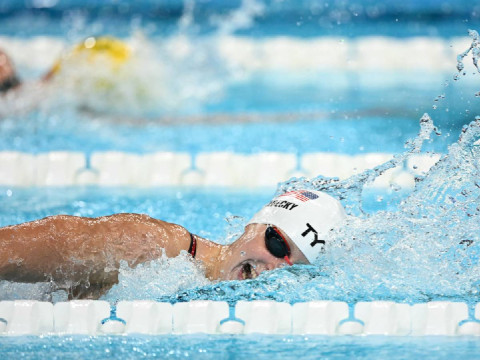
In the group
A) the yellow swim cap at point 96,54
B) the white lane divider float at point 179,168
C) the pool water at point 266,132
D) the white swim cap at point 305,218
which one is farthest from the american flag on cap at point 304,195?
the yellow swim cap at point 96,54

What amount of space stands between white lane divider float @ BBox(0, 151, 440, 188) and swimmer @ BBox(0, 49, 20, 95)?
1.11 metres

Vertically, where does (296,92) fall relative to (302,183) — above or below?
above

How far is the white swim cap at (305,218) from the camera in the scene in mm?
2527

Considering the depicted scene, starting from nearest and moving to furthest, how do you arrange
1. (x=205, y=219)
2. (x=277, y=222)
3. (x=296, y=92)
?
(x=277, y=222)
(x=205, y=219)
(x=296, y=92)

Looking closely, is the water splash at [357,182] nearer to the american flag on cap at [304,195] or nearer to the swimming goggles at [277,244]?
the american flag on cap at [304,195]

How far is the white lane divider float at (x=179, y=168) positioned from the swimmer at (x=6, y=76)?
1110mm

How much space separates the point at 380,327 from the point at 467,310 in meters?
0.26

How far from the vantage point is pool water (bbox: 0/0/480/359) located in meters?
2.43

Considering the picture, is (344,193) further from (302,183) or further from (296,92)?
(296,92)

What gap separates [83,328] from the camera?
2234 mm

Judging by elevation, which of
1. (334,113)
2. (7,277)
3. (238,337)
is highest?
(334,113)

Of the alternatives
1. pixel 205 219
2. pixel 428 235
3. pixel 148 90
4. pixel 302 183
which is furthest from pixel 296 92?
pixel 428 235

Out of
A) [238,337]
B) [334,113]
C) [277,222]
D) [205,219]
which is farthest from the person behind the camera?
[334,113]

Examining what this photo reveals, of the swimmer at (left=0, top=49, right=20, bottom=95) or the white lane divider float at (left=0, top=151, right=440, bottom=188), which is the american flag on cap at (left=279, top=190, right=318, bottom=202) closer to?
the white lane divider float at (left=0, top=151, right=440, bottom=188)
